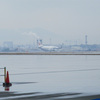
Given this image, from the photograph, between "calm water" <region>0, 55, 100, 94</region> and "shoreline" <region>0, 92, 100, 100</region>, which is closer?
"shoreline" <region>0, 92, 100, 100</region>

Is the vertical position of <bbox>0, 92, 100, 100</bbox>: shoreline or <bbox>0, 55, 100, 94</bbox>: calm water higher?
<bbox>0, 92, 100, 100</bbox>: shoreline

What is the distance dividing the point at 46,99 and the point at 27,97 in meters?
0.92

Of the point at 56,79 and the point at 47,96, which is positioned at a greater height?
the point at 47,96

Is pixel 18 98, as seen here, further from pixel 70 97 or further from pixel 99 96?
pixel 99 96

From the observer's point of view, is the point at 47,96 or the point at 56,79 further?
the point at 56,79

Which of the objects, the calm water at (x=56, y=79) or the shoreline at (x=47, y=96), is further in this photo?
the calm water at (x=56, y=79)

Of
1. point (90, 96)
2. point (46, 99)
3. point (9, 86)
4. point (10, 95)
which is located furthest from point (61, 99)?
point (9, 86)

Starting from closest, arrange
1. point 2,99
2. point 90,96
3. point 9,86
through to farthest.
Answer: point 2,99 → point 90,96 → point 9,86

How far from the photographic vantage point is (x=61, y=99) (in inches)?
579

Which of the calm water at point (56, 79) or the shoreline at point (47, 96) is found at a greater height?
the shoreline at point (47, 96)

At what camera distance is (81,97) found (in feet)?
50.2

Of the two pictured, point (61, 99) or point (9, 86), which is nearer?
point (61, 99)

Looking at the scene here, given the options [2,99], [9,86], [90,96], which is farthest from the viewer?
[9,86]

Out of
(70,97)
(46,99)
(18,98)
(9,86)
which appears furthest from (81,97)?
(9,86)
